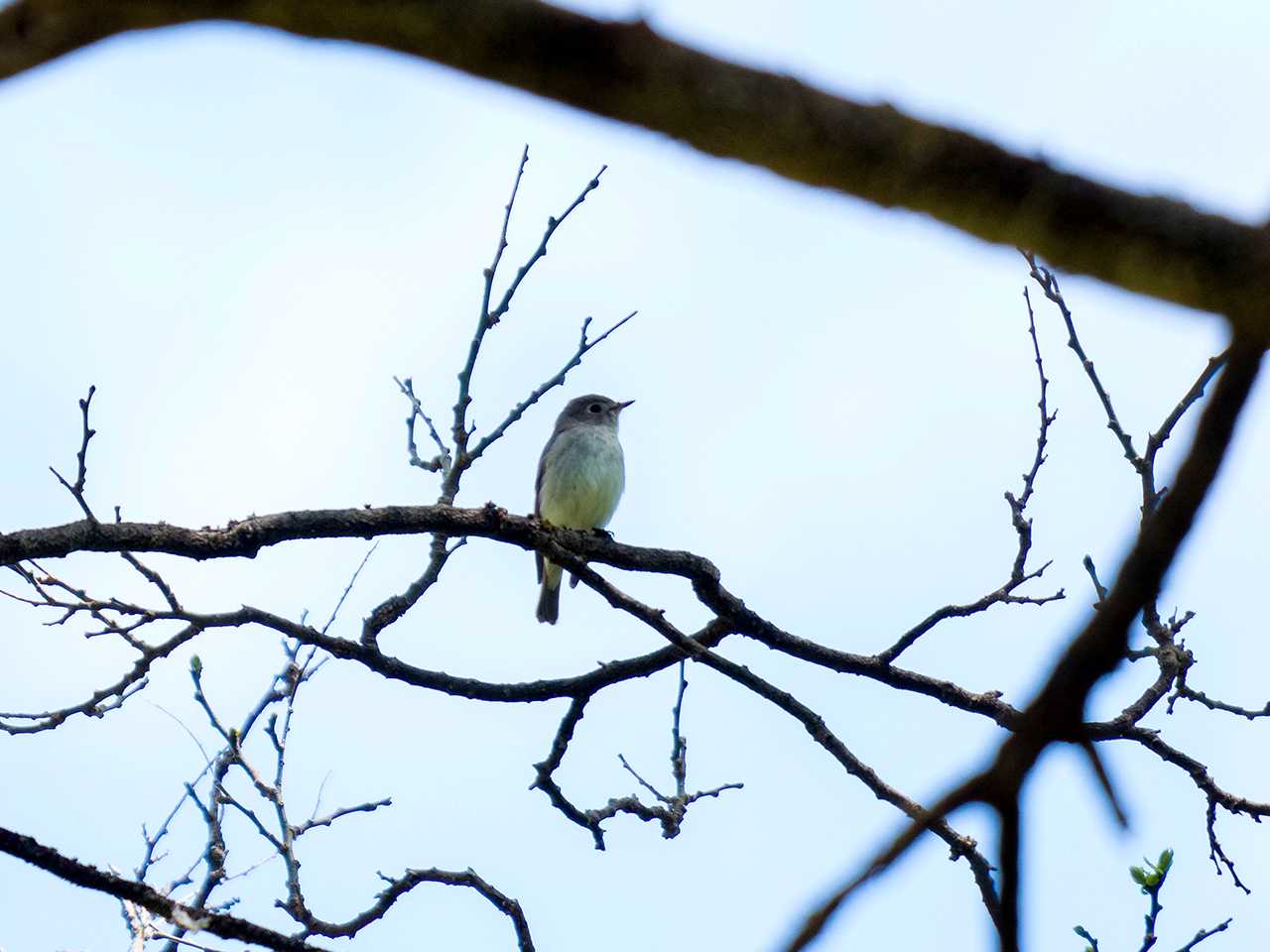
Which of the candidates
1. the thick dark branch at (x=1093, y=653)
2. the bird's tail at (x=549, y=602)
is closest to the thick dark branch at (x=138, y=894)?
the thick dark branch at (x=1093, y=653)

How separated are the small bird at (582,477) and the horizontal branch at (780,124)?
38.5 feet

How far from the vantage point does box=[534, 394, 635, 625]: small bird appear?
540 inches

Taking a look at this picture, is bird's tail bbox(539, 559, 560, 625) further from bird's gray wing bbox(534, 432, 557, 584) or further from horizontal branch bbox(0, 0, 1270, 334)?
horizontal branch bbox(0, 0, 1270, 334)

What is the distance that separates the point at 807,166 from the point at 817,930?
927mm

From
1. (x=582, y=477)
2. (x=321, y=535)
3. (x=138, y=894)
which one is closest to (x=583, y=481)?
(x=582, y=477)

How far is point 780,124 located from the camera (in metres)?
1.53

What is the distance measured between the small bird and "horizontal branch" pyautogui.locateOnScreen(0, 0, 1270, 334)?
11.7m

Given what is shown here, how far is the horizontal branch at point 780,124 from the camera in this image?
140cm

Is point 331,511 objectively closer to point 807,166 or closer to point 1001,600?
point 1001,600

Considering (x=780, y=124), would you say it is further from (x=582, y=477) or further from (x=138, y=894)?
(x=582, y=477)

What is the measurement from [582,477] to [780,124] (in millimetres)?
12182

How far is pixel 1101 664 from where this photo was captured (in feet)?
5.41

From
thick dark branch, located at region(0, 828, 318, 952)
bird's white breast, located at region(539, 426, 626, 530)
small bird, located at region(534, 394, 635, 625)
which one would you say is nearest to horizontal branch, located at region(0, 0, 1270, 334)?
thick dark branch, located at region(0, 828, 318, 952)

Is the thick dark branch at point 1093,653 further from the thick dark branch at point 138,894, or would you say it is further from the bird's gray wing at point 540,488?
the bird's gray wing at point 540,488
